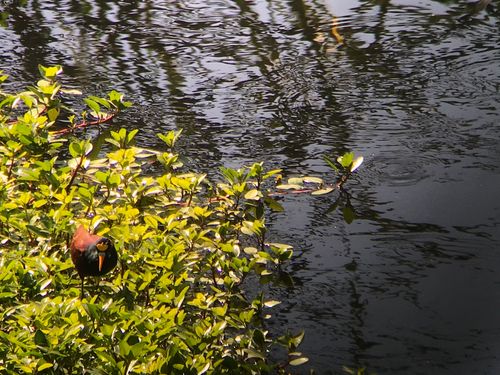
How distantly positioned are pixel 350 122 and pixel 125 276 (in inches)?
76.7

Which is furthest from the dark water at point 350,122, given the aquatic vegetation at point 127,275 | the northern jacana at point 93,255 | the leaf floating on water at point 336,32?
the northern jacana at point 93,255

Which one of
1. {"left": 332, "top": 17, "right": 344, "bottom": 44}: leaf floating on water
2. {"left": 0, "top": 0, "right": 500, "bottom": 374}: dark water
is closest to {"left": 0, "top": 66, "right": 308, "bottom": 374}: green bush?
{"left": 0, "top": 0, "right": 500, "bottom": 374}: dark water

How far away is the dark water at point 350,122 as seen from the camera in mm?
2676

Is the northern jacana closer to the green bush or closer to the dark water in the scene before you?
the green bush

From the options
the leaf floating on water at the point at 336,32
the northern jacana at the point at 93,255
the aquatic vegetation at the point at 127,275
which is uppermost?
the northern jacana at the point at 93,255

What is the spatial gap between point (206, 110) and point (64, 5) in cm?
229

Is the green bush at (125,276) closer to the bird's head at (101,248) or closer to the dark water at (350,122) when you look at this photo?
the bird's head at (101,248)

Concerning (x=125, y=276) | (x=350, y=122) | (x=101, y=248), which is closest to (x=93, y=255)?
(x=101, y=248)

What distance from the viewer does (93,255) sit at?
2105 millimetres

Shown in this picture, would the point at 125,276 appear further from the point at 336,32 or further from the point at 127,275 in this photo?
the point at 336,32

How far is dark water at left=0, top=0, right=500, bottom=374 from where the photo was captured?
2676mm

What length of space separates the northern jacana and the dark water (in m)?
0.72

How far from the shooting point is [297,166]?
357cm

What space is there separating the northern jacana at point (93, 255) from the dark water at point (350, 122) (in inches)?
28.4
